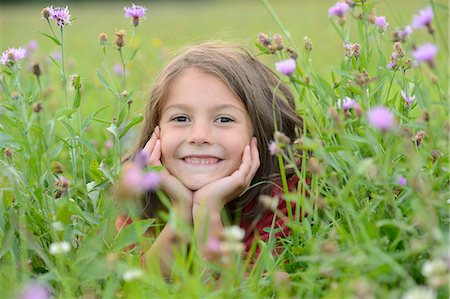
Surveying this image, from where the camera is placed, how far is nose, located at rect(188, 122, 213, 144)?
197 centimetres

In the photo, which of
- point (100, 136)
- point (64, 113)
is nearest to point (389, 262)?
point (64, 113)

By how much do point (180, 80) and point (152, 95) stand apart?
0.55 feet

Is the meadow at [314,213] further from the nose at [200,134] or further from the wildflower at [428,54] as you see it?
the nose at [200,134]

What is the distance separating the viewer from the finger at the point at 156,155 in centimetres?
204

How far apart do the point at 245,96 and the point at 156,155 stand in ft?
0.96

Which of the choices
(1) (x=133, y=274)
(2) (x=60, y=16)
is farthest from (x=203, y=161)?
(1) (x=133, y=274)

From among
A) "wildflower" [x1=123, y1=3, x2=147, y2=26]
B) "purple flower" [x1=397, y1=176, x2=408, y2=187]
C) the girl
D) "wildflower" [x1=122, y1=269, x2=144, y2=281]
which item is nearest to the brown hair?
the girl

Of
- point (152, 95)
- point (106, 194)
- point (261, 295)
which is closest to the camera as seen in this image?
point (261, 295)

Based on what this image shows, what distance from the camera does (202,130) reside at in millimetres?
1986

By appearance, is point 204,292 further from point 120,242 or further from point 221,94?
point 221,94

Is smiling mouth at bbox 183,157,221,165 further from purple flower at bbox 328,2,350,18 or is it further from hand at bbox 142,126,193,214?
purple flower at bbox 328,2,350,18

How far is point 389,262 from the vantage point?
4.21ft

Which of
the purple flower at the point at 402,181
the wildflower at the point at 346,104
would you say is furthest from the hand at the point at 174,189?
the purple flower at the point at 402,181

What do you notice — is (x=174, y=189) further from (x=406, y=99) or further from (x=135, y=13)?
(x=406, y=99)
